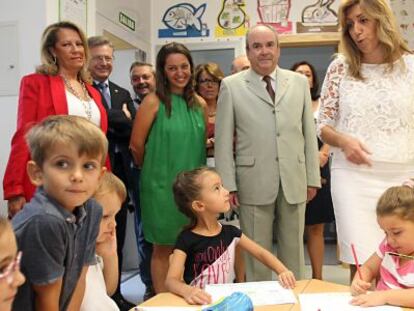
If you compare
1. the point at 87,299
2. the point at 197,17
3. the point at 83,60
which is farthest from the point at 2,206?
the point at 197,17

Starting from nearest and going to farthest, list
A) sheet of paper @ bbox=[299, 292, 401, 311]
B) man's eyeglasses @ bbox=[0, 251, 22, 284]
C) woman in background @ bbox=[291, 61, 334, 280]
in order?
man's eyeglasses @ bbox=[0, 251, 22, 284]
sheet of paper @ bbox=[299, 292, 401, 311]
woman in background @ bbox=[291, 61, 334, 280]

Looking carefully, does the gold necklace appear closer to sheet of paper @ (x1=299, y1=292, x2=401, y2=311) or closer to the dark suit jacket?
the dark suit jacket

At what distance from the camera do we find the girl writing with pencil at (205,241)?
78.6 inches

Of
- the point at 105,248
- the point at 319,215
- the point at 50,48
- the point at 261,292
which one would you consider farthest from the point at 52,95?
the point at 319,215

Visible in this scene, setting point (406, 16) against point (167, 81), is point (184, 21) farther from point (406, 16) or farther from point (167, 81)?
point (167, 81)

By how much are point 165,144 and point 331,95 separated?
3.00 feet

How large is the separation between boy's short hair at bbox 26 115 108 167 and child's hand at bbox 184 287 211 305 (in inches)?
20.9

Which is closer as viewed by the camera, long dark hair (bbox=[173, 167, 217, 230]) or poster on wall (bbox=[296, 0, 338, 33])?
long dark hair (bbox=[173, 167, 217, 230])

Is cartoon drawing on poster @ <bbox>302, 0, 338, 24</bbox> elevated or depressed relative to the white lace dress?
A: elevated

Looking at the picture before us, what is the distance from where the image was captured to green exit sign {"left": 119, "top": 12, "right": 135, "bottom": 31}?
4.32 meters

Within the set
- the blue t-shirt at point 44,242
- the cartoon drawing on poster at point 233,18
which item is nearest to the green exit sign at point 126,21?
the cartoon drawing on poster at point 233,18

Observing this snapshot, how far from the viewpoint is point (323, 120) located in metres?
2.16

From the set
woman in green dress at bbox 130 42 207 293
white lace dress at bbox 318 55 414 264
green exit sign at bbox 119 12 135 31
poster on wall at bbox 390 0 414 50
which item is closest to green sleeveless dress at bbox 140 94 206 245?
woman in green dress at bbox 130 42 207 293

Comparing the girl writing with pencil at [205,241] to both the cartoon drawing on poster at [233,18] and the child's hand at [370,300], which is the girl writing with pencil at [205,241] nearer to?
the child's hand at [370,300]
